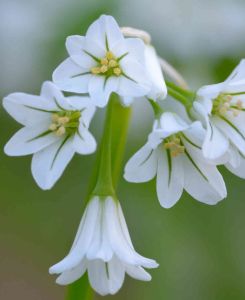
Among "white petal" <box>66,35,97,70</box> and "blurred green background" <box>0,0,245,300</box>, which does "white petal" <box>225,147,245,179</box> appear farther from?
"blurred green background" <box>0,0,245,300</box>

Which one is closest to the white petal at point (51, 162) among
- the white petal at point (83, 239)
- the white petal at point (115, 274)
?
the white petal at point (83, 239)

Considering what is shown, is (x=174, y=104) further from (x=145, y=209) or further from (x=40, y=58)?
(x=40, y=58)

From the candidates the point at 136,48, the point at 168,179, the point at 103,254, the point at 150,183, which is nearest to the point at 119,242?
the point at 103,254

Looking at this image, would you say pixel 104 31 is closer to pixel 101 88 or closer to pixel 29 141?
pixel 101 88

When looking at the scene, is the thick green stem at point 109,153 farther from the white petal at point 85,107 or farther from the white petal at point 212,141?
the white petal at point 212,141

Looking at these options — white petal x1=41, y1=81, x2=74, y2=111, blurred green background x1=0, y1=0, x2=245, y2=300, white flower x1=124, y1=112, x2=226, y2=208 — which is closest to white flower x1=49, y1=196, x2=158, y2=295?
white flower x1=124, y1=112, x2=226, y2=208
